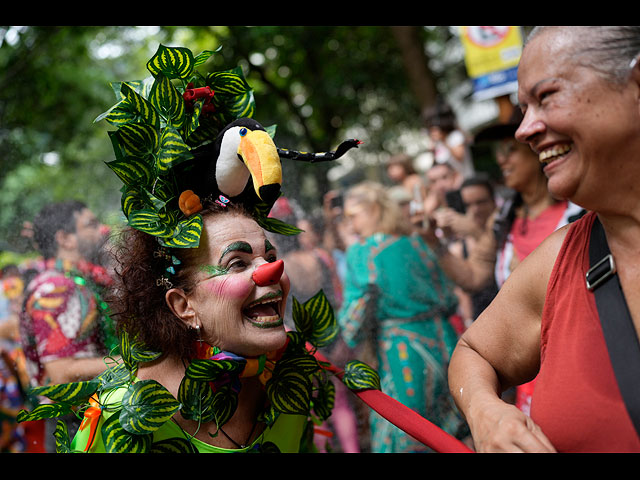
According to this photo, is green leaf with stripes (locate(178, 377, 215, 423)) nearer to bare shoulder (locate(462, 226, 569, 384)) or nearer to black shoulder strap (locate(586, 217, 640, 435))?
bare shoulder (locate(462, 226, 569, 384))

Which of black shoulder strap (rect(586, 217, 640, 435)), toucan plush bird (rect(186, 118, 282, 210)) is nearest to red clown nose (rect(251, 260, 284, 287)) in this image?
toucan plush bird (rect(186, 118, 282, 210))

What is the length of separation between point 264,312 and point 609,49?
1265mm

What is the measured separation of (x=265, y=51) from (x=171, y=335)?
12.0 meters

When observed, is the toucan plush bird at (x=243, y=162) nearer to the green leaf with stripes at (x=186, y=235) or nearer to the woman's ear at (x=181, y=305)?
the green leaf with stripes at (x=186, y=235)

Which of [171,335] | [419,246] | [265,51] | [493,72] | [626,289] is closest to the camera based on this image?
[626,289]

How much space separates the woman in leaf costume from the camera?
1943 millimetres

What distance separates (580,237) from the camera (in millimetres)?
1598

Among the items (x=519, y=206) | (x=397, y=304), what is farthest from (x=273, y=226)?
(x=397, y=304)

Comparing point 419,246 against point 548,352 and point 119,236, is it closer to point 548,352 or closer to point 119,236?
point 119,236

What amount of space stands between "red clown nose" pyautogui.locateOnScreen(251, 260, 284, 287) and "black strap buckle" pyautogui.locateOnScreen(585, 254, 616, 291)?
93 centimetres

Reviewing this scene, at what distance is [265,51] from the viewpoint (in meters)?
13.2

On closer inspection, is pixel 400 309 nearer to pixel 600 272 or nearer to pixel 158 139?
pixel 158 139

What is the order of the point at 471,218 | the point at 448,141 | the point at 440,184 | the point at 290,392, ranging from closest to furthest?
the point at 290,392
the point at 471,218
the point at 440,184
the point at 448,141

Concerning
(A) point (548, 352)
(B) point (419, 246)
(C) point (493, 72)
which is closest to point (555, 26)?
(A) point (548, 352)
